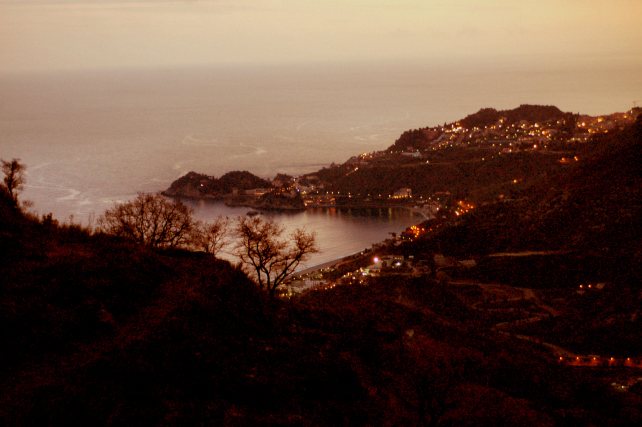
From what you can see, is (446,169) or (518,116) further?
(518,116)

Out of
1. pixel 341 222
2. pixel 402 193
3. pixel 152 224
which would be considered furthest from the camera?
pixel 402 193

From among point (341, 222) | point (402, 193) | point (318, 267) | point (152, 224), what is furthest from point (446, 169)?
point (152, 224)

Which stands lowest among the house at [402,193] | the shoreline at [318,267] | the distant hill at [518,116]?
the shoreline at [318,267]

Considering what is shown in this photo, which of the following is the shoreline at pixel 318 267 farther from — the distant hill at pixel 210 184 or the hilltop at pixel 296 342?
the distant hill at pixel 210 184

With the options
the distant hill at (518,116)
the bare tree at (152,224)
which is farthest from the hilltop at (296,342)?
the distant hill at (518,116)

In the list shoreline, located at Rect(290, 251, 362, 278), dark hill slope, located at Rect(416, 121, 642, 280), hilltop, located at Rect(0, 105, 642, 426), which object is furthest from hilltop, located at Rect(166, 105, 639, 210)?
hilltop, located at Rect(0, 105, 642, 426)

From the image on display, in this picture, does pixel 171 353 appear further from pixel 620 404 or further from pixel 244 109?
pixel 244 109

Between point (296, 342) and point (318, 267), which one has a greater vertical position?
point (296, 342)

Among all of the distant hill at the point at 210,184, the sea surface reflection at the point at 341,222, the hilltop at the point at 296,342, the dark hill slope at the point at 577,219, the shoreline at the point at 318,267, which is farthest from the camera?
the distant hill at the point at 210,184

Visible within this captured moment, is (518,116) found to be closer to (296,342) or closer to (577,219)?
(577,219)

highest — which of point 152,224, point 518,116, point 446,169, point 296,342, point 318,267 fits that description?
point 518,116
